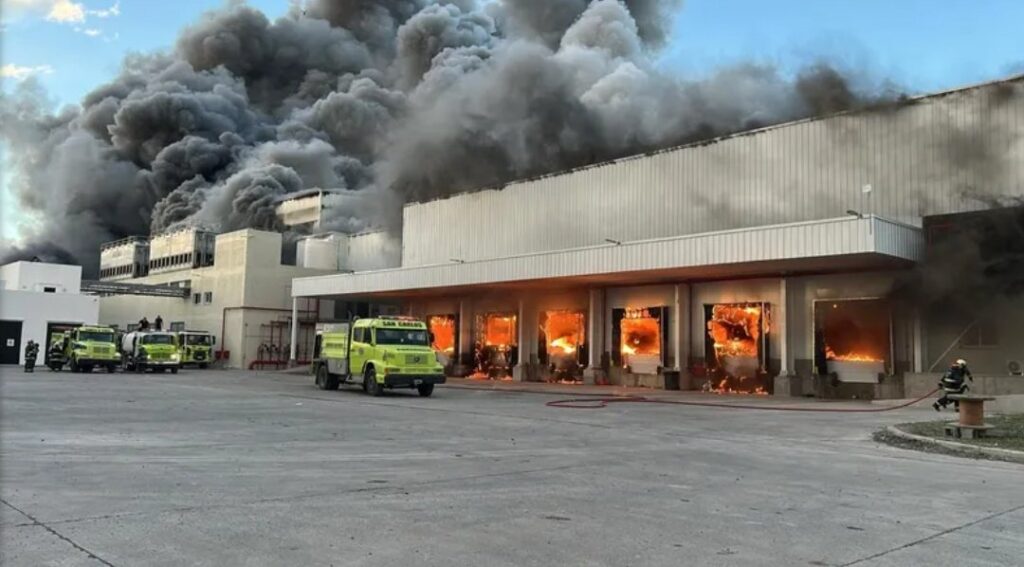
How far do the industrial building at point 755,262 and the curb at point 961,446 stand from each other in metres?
9.07

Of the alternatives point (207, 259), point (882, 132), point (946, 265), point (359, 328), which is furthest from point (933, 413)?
point (207, 259)

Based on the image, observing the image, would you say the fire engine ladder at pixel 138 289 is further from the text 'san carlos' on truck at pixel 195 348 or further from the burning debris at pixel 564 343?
the burning debris at pixel 564 343

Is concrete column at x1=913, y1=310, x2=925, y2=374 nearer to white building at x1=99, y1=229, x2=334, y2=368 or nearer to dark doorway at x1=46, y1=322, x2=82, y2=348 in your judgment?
white building at x1=99, y1=229, x2=334, y2=368

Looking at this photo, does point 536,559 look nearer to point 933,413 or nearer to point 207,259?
point 933,413

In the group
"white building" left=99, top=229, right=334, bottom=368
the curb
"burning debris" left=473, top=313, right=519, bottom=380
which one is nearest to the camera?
the curb

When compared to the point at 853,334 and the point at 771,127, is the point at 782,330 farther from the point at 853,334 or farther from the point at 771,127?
the point at 771,127

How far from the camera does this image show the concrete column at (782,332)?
25.8 m

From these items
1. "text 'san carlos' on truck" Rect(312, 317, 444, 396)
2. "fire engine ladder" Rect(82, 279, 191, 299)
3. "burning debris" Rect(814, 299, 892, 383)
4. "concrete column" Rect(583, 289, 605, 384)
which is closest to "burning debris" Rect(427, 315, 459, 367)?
"concrete column" Rect(583, 289, 605, 384)

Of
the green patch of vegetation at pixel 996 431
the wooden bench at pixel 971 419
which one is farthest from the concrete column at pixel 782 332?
the wooden bench at pixel 971 419

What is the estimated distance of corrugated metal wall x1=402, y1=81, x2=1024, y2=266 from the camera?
22969mm

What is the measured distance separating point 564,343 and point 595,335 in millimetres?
1910

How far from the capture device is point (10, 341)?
4759cm

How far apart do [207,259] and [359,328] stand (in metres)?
33.6

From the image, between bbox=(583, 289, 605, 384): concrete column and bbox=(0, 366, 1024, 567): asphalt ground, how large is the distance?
55.0 ft
